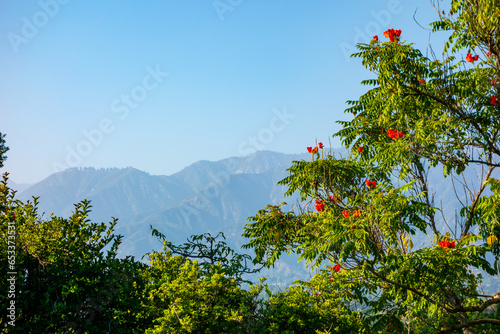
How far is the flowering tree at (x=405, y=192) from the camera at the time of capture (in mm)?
6949

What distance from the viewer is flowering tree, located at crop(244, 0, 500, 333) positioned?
6.95 metres

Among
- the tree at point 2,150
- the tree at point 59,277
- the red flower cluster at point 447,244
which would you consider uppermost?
the tree at point 2,150

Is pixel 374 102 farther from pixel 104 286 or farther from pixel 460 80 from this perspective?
pixel 104 286

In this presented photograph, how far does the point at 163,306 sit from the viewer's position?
8594 mm

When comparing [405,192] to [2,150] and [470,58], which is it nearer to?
[470,58]

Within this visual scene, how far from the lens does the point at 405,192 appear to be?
813 cm

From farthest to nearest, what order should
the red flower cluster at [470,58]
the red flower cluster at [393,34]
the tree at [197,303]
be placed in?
the red flower cluster at [470,58], the red flower cluster at [393,34], the tree at [197,303]

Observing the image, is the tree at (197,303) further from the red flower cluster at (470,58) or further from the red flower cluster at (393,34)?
the red flower cluster at (470,58)

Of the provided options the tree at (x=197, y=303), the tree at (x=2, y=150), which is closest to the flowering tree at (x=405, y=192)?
the tree at (x=197, y=303)

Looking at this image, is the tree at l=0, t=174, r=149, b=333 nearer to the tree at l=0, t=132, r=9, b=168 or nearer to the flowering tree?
the flowering tree

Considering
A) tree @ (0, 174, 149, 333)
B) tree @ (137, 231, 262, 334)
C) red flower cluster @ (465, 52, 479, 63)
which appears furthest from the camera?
red flower cluster @ (465, 52, 479, 63)

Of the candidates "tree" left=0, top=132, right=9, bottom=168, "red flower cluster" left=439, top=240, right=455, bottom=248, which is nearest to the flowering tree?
"red flower cluster" left=439, top=240, right=455, bottom=248

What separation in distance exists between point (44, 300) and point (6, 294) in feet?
2.15

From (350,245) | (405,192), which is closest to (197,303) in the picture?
(350,245)
